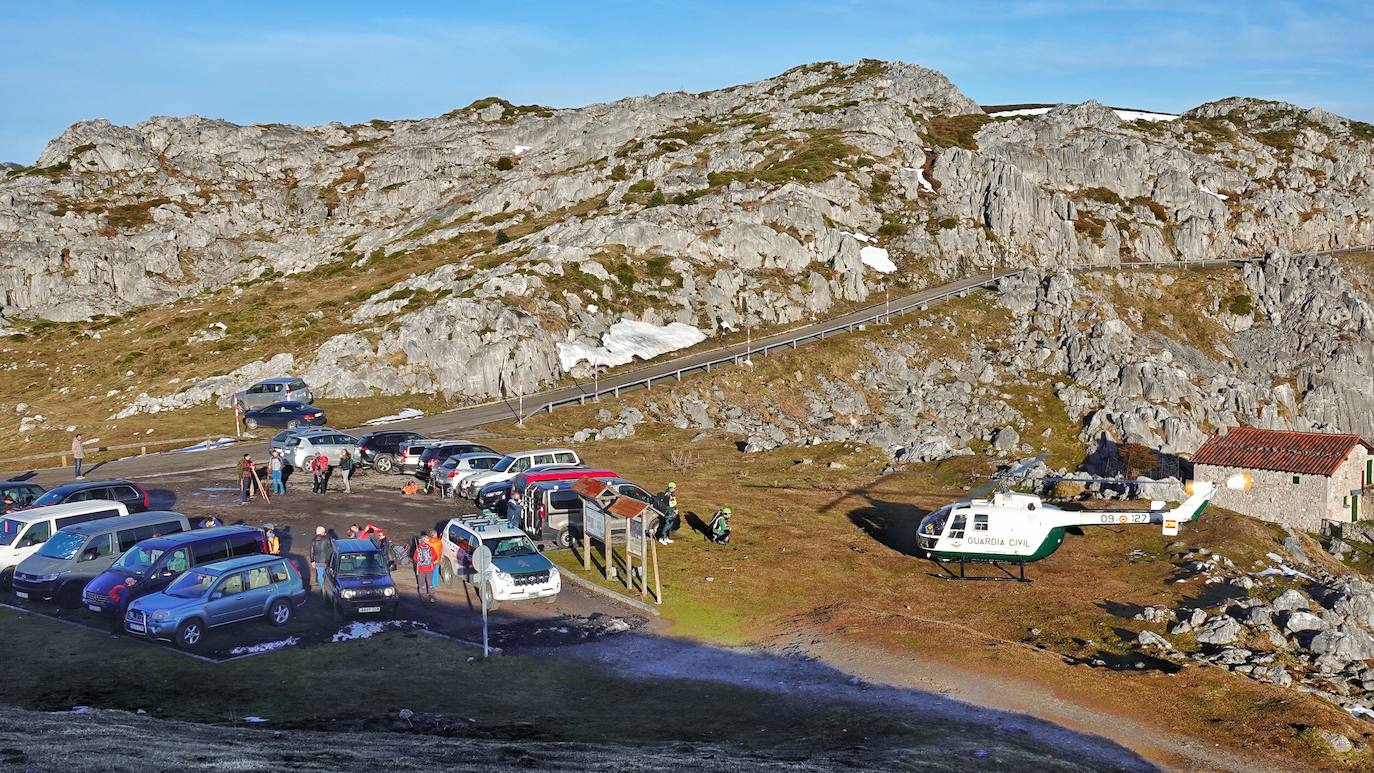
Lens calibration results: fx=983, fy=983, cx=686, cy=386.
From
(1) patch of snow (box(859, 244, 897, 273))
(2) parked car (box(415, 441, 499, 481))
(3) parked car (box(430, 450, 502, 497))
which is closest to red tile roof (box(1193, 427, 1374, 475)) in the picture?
(3) parked car (box(430, 450, 502, 497))

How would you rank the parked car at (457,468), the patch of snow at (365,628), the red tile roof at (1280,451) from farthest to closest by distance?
the red tile roof at (1280,451), the parked car at (457,468), the patch of snow at (365,628)

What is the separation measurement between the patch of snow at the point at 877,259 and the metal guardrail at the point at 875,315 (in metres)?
5.77

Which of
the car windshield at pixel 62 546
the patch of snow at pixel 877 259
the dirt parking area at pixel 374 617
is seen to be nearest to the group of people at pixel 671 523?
the dirt parking area at pixel 374 617

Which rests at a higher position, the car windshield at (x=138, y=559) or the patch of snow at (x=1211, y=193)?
the patch of snow at (x=1211, y=193)

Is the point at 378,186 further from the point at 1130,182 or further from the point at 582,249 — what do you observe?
the point at 1130,182

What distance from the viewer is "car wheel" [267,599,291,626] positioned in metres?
25.9

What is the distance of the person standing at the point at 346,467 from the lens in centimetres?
4378

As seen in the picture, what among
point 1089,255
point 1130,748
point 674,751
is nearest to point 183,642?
point 674,751

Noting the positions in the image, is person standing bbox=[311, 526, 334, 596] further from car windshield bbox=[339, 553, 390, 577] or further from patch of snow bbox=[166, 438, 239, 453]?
patch of snow bbox=[166, 438, 239, 453]

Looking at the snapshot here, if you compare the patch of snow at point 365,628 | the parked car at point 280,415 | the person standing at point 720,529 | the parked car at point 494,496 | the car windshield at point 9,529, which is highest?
the parked car at point 280,415

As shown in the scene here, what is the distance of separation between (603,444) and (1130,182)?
9560 centimetres

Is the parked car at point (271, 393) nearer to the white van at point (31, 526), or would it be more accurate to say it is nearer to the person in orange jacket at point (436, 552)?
the white van at point (31, 526)

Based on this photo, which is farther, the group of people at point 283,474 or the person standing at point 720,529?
the group of people at point 283,474

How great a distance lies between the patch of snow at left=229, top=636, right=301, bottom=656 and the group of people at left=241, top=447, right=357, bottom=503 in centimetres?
1777
